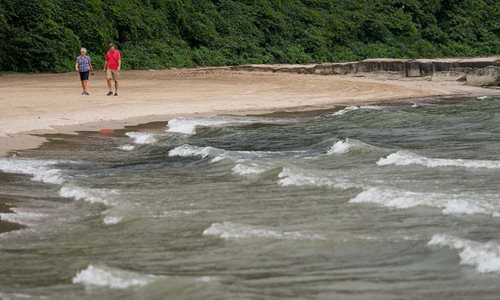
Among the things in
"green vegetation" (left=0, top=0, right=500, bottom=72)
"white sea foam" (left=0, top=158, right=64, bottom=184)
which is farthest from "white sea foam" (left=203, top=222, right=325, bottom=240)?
"green vegetation" (left=0, top=0, right=500, bottom=72)

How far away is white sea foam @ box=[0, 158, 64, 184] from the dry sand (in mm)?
1180

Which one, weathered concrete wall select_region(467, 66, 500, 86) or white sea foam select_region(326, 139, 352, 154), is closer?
white sea foam select_region(326, 139, 352, 154)

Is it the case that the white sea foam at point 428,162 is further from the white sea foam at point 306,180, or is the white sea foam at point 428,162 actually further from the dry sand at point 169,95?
the dry sand at point 169,95

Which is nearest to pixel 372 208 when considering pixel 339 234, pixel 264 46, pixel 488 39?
pixel 339 234

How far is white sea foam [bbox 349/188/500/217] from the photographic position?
1100 cm

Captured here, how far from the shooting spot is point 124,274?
8.59m

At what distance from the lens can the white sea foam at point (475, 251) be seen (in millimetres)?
8531

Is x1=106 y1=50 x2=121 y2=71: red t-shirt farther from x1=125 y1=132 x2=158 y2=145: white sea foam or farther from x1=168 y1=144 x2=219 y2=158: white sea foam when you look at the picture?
x1=168 y1=144 x2=219 y2=158: white sea foam

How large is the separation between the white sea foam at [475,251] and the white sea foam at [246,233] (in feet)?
4.22

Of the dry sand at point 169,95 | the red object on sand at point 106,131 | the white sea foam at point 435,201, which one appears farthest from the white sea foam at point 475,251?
the red object on sand at point 106,131

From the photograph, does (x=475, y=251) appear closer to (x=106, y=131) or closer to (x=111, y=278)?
(x=111, y=278)

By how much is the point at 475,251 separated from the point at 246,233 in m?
2.54

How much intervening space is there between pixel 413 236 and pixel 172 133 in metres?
11.6

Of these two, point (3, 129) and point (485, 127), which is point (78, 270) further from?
point (485, 127)
